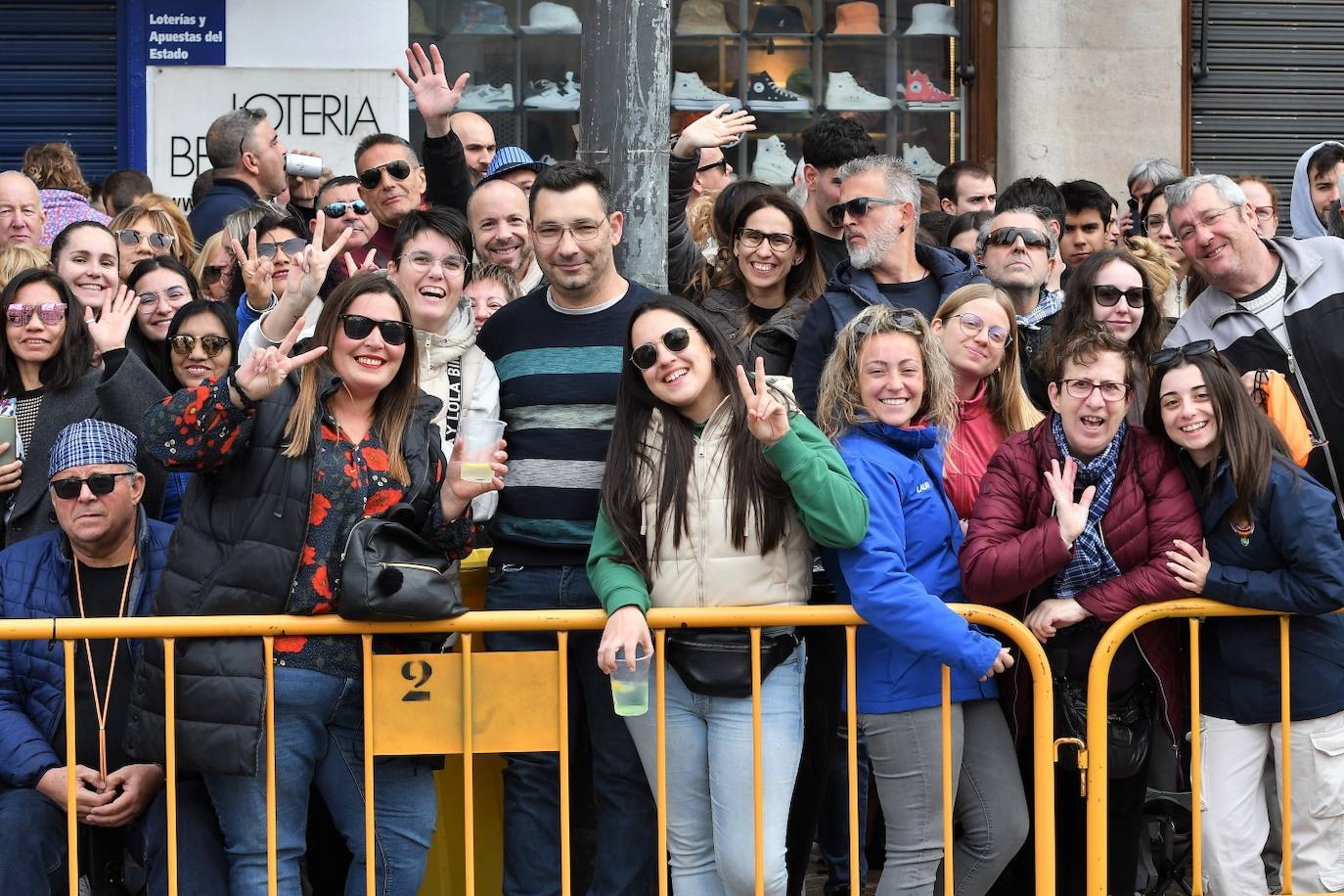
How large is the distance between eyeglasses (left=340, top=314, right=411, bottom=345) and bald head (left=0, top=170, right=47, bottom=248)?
9.77ft

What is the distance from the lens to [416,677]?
14.6ft

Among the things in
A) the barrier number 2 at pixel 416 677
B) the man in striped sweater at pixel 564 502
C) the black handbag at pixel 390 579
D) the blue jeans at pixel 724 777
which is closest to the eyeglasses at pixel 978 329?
the man in striped sweater at pixel 564 502

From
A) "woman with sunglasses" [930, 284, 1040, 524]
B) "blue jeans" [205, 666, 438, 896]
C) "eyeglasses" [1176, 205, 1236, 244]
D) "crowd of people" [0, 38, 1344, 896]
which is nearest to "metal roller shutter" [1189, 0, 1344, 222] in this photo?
"eyeglasses" [1176, 205, 1236, 244]

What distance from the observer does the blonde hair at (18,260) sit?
615 cm

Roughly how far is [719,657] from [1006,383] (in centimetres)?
141

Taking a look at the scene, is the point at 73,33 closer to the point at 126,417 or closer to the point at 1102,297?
the point at 126,417

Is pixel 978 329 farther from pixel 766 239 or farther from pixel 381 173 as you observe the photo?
pixel 381 173

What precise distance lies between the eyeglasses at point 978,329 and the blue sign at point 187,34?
6.11 meters

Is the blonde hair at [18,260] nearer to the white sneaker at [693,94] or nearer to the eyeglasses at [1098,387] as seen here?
the eyeglasses at [1098,387]

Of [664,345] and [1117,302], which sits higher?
[1117,302]

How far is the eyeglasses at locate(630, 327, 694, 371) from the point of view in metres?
4.45

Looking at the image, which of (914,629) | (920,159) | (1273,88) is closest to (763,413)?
(914,629)

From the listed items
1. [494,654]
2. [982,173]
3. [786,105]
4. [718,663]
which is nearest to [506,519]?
[494,654]

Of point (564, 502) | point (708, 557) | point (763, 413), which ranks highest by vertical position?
point (763, 413)
